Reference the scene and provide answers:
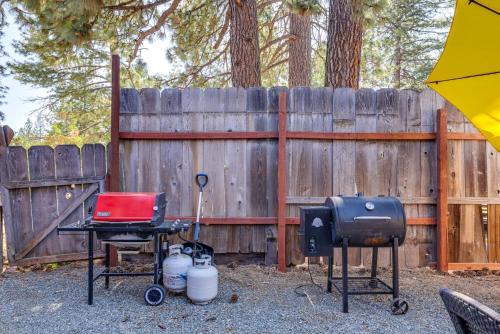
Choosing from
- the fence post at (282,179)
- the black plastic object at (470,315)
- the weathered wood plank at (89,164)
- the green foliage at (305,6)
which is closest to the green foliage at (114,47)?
the green foliage at (305,6)

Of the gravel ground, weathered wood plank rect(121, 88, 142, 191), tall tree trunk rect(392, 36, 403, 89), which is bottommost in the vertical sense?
the gravel ground

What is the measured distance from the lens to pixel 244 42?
5648mm

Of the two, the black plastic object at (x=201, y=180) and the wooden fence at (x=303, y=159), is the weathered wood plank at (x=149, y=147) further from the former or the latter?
the black plastic object at (x=201, y=180)

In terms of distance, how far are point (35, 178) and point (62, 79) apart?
4.00 metres

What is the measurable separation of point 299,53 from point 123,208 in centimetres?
609

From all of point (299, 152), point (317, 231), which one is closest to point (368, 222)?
point (317, 231)

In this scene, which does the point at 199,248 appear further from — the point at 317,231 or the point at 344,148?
the point at 344,148

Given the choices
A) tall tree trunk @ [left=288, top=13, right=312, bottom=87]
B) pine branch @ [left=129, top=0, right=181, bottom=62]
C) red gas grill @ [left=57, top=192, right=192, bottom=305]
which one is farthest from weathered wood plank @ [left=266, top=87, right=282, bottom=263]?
tall tree trunk @ [left=288, top=13, right=312, bottom=87]

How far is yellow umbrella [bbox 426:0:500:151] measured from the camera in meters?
2.44

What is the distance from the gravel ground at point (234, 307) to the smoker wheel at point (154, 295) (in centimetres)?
7

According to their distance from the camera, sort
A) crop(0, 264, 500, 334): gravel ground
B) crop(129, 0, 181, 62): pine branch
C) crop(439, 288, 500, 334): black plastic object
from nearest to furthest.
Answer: crop(439, 288, 500, 334): black plastic object → crop(0, 264, 500, 334): gravel ground → crop(129, 0, 181, 62): pine branch

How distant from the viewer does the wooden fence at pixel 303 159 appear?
438cm

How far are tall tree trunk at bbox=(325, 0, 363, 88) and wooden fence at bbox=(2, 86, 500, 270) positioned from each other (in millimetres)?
987

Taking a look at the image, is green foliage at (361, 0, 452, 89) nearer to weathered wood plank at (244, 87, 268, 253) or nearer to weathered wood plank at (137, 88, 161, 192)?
weathered wood plank at (244, 87, 268, 253)
